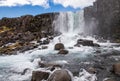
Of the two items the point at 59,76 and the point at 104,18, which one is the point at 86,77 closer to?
the point at 59,76

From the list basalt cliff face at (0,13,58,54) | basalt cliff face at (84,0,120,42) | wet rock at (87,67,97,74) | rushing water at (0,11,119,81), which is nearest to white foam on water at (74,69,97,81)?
rushing water at (0,11,119,81)

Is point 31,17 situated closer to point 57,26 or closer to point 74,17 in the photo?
point 57,26

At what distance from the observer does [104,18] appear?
222 feet

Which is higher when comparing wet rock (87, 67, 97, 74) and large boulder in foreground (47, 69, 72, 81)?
large boulder in foreground (47, 69, 72, 81)

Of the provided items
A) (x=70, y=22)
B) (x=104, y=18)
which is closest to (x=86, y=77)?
(x=104, y=18)

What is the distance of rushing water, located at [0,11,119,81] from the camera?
94.7 feet

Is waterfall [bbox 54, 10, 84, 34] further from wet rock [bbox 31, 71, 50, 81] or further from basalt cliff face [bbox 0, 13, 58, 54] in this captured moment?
wet rock [bbox 31, 71, 50, 81]

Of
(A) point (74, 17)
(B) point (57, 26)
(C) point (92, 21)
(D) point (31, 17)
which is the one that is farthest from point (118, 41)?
(D) point (31, 17)

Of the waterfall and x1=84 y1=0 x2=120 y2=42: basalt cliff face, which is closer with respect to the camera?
x1=84 y1=0 x2=120 y2=42: basalt cliff face

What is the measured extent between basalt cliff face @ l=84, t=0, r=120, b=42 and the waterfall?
203 cm

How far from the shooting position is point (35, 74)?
25.4 meters

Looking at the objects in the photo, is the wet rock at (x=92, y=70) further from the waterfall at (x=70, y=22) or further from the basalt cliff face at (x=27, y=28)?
the waterfall at (x=70, y=22)

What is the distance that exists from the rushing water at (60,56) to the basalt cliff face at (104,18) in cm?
312

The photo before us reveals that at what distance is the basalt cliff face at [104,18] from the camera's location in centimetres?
6425
